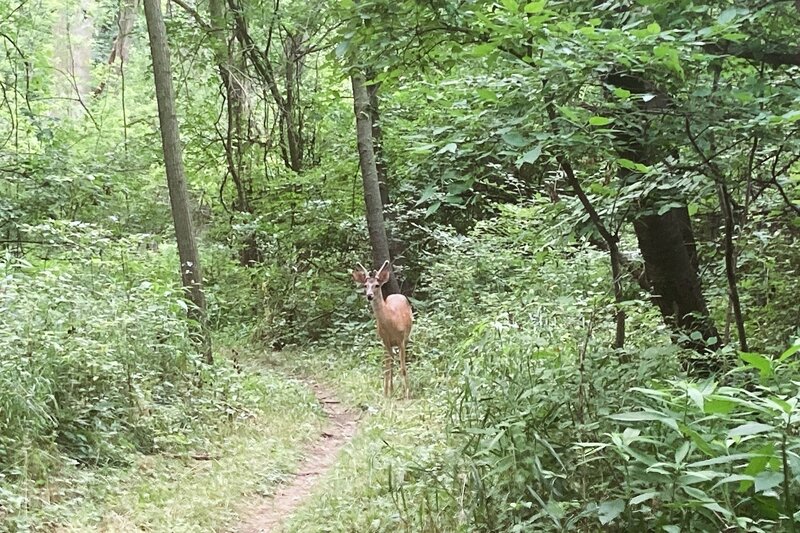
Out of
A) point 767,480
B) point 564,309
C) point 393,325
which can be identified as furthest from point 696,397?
point 393,325

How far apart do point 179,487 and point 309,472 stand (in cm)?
115

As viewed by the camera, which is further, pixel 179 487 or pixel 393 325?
pixel 393 325

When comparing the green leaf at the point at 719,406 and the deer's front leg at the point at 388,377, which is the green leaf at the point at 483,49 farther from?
the deer's front leg at the point at 388,377

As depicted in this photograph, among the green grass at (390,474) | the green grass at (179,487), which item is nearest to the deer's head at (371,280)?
the green grass at (390,474)

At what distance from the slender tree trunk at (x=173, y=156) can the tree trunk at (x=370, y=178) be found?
3658 millimetres

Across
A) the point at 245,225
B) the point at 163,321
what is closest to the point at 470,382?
the point at 163,321

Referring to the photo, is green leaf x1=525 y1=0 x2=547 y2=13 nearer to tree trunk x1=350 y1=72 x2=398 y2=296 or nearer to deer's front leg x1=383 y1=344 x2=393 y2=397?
deer's front leg x1=383 y1=344 x2=393 y2=397

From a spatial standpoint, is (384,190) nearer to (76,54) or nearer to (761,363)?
(761,363)

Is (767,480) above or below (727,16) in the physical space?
below

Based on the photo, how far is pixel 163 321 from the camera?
6469 millimetres

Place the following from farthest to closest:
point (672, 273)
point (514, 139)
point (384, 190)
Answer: point (384, 190) < point (672, 273) < point (514, 139)

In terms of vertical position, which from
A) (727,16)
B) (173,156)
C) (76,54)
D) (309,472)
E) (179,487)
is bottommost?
(309,472)

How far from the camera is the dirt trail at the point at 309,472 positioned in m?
4.69

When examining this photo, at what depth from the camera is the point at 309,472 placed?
18.8ft
